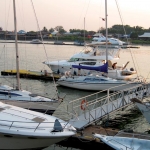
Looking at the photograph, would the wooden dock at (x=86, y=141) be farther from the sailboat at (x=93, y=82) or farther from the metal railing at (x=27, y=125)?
the sailboat at (x=93, y=82)

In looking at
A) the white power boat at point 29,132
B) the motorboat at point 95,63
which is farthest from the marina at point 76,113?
the motorboat at point 95,63

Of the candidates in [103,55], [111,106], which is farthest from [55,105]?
[103,55]

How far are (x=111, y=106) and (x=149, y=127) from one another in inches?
101

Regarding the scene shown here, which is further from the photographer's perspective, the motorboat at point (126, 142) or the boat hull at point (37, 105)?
the boat hull at point (37, 105)

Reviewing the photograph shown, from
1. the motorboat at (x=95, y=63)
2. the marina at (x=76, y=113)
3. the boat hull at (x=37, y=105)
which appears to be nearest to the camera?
the marina at (x=76, y=113)

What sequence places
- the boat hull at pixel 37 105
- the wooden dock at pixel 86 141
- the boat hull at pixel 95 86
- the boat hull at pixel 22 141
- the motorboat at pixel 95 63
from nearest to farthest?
the boat hull at pixel 22 141, the wooden dock at pixel 86 141, the boat hull at pixel 37 105, the boat hull at pixel 95 86, the motorboat at pixel 95 63

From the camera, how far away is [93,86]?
27344 mm

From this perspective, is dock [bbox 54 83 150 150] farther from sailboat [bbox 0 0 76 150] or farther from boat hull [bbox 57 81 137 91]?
boat hull [bbox 57 81 137 91]

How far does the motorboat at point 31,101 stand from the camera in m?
18.5

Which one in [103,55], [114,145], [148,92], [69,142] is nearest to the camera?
[114,145]

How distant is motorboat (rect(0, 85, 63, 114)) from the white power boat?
4.83 metres

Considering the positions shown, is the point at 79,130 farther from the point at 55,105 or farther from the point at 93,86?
the point at 93,86

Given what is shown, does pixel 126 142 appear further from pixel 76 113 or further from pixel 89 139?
pixel 76 113

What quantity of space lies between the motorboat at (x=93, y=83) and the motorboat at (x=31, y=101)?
348 inches
